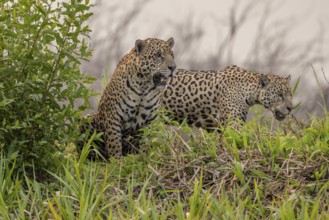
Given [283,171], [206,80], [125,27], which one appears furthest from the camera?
[125,27]

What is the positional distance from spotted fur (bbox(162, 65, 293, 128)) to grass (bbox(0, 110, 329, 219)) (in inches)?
103

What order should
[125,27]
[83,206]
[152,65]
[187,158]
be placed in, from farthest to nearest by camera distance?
[125,27], [152,65], [187,158], [83,206]

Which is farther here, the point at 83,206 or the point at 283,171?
the point at 283,171

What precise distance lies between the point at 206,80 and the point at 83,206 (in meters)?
5.10

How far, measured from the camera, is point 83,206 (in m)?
6.07

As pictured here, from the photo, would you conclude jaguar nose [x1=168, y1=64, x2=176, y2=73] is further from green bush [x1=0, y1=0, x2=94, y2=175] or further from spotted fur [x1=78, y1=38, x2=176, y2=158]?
green bush [x1=0, y1=0, x2=94, y2=175]

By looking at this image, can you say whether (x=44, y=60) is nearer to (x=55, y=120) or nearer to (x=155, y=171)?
(x=55, y=120)

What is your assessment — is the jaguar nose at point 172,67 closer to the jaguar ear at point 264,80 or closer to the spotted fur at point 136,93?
the spotted fur at point 136,93

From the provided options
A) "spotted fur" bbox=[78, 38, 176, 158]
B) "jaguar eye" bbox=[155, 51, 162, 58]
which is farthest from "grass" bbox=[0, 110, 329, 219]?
"jaguar eye" bbox=[155, 51, 162, 58]

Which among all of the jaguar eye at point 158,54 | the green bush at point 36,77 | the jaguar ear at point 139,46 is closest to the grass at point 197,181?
the green bush at point 36,77

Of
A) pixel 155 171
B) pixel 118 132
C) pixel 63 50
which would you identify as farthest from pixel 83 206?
pixel 118 132

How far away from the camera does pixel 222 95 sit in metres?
10.6

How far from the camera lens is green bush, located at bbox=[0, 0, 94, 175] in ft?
23.2

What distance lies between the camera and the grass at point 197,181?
616 cm
